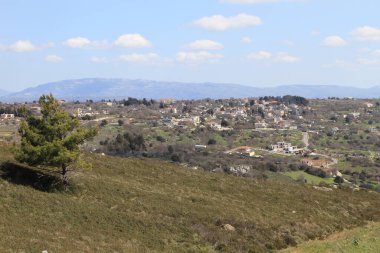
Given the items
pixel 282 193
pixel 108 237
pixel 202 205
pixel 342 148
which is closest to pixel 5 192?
pixel 108 237

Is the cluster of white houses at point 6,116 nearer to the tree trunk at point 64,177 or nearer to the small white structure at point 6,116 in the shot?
the small white structure at point 6,116

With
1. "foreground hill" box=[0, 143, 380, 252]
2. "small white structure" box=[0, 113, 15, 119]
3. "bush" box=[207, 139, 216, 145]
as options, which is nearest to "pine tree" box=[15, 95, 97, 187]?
"foreground hill" box=[0, 143, 380, 252]

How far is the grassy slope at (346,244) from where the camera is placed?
27312 mm

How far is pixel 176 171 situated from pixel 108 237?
2304 centimetres

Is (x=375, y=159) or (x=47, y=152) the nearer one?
(x=47, y=152)

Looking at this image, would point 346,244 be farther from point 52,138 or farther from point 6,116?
point 6,116

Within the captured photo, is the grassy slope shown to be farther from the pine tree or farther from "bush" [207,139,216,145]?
"bush" [207,139,216,145]

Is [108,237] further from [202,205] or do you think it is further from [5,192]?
[202,205]

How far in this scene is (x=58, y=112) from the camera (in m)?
31.5

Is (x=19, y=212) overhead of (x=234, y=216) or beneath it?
overhead

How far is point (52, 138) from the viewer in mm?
30906

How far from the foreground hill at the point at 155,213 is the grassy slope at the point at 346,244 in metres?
1.16

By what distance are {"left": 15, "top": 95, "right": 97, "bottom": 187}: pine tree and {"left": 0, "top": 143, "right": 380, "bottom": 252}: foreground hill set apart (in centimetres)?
200

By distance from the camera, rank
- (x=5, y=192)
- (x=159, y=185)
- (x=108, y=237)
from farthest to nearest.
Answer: (x=159, y=185) → (x=5, y=192) → (x=108, y=237)
